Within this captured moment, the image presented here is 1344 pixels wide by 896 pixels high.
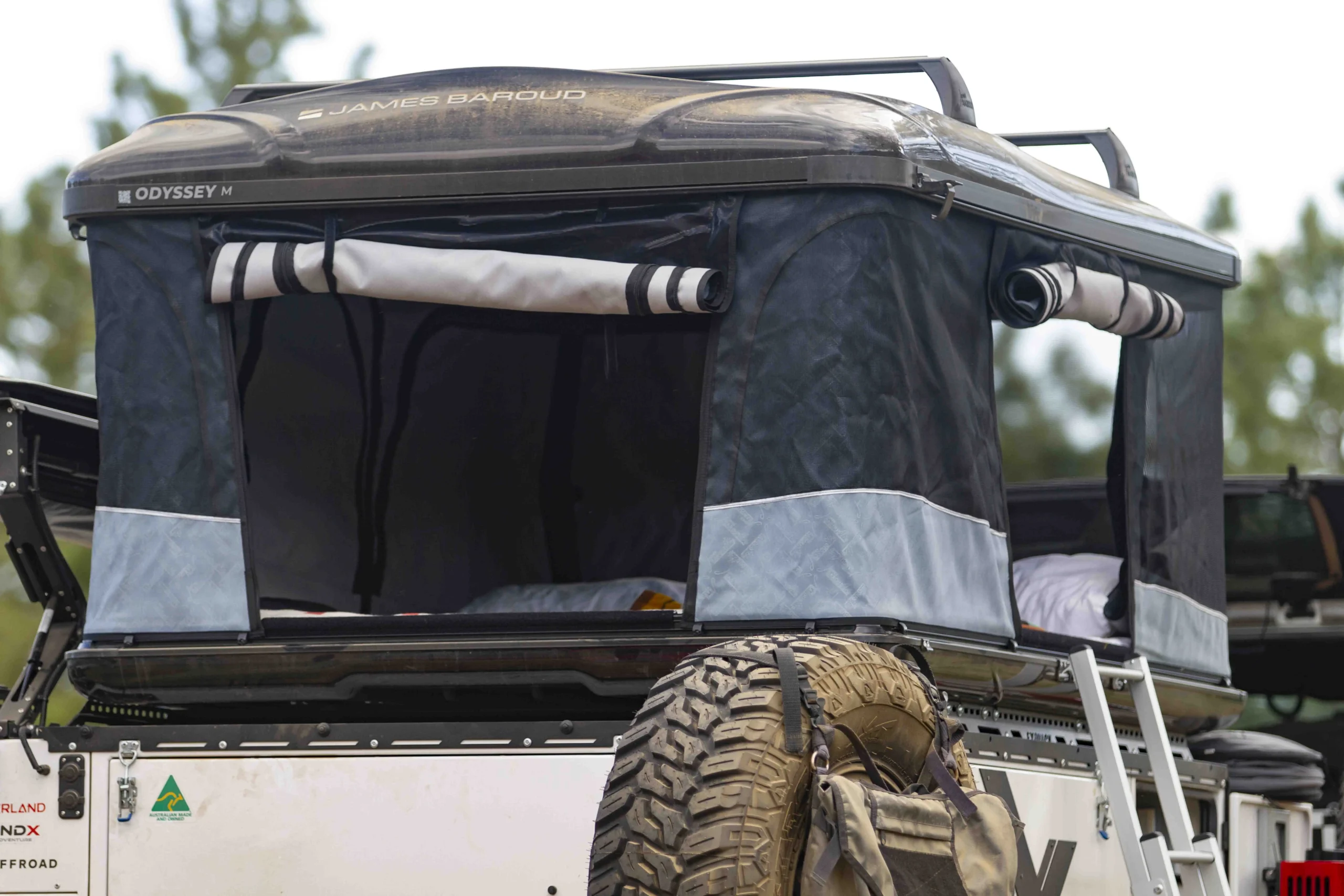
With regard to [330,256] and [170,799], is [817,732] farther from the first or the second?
[330,256]

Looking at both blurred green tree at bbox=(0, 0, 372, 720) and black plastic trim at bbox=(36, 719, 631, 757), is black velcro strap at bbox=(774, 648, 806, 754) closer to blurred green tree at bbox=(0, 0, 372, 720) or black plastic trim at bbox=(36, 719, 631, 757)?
black plastic trim at bbox=(36, 719, 631, 757)

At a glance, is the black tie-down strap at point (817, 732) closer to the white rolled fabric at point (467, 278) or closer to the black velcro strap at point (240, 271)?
the white rolled fabric at point (467, 278)

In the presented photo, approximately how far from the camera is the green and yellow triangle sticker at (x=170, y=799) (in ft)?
15.5

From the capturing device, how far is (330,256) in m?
5.09

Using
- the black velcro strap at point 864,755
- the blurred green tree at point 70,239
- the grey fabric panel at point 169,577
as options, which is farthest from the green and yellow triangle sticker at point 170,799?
the blurred green tree at point 70,239

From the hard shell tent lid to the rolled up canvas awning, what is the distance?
0.47 feet

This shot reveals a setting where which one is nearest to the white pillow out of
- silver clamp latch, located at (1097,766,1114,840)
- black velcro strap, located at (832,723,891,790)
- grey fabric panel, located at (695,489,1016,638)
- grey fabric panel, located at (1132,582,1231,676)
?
grey fabric panel, located at (1132,582,1231,676)

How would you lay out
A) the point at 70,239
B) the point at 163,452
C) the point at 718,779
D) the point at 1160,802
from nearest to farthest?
the point at 718,779 < the point at 163,452 < the point at 1160,802 < the point at 70,239

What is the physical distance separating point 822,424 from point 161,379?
5.86 feet

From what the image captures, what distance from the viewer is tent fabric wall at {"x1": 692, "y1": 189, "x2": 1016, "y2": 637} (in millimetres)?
4809

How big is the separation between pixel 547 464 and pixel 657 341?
715 millimetres

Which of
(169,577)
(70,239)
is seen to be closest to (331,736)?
(169,577)

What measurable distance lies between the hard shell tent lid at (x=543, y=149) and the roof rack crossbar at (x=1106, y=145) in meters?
1.09

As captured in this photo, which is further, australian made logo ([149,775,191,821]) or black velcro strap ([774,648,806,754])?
australian made logo ([149,775,191,821])
